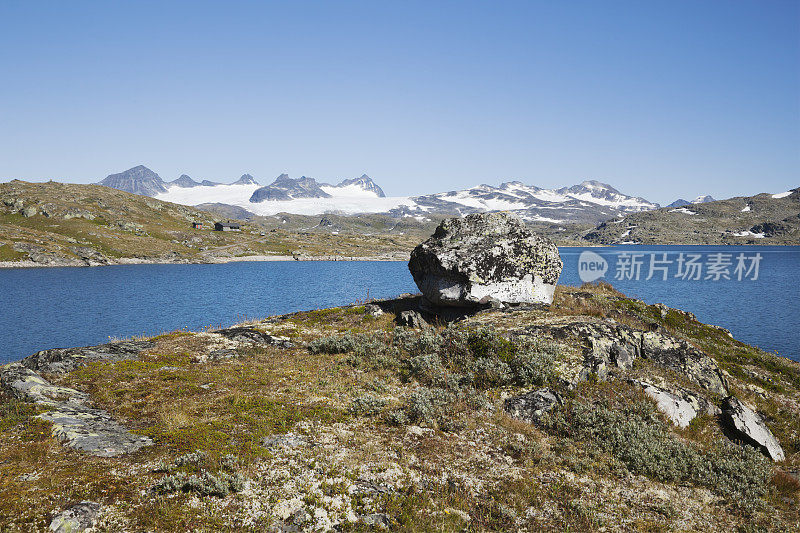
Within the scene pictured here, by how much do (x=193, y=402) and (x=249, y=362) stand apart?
4.70 metres

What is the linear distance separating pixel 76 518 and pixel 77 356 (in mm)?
12355

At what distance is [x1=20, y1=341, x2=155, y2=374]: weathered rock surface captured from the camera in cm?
1588

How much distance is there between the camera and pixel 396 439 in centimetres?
1218

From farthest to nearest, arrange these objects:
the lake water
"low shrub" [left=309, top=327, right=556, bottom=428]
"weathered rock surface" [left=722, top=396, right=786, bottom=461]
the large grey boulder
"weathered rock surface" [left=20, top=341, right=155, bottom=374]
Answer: the lake water → the large grey boulder → "weathered rock surface" [left=20, top=341, right=155, bottom=374] → "low shrub" [left=309, top=327, right=556, bottom=428] → "weathered rock surface" [left=722, top=396, right=786, bottom=461]

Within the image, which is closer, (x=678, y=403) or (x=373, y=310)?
(x=678, y=403)

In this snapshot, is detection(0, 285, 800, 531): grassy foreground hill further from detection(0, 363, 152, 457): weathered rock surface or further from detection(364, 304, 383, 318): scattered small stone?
detection(364, 304, 383, 318): scattered small stone

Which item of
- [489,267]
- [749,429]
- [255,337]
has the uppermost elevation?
[489,267]

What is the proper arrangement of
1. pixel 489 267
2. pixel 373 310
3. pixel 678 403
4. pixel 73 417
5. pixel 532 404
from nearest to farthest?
pixel 73 417, pixel 532 404, pixel 678 403, pixel 489 267, pixel 373 310

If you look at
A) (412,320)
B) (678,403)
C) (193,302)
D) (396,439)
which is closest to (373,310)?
(412,320)

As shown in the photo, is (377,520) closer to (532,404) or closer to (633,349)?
(532,404)

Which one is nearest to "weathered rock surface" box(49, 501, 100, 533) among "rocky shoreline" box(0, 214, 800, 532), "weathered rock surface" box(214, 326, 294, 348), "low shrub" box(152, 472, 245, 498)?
"rocky shoreline" box(0, 214, 800, 532)

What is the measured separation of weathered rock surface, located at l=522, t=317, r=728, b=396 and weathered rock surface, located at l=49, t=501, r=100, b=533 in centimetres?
1566

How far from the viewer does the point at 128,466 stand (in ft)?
31.8

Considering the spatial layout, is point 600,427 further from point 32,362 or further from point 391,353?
point 32,362
